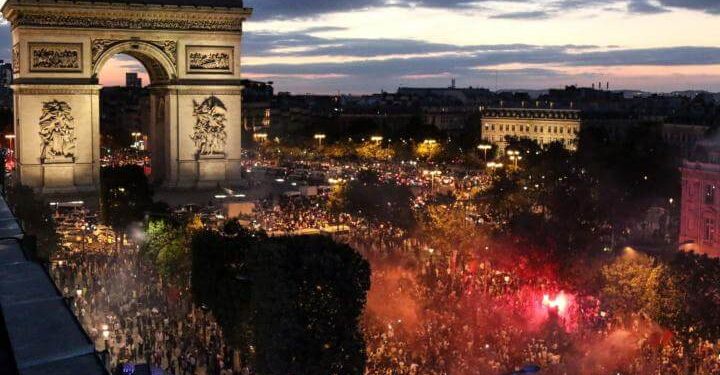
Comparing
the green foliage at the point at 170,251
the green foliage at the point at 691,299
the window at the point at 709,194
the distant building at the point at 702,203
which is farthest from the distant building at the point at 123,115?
the green foliage at the point at 691,299

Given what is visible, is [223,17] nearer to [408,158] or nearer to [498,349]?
[498,349]

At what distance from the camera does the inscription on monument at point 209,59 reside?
105 ft

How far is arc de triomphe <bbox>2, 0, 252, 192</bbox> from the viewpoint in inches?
1186

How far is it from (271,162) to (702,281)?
5210cm

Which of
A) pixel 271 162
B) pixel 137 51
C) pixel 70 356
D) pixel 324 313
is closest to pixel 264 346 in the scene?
pixel 324 313

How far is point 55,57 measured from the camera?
30250 millimetres

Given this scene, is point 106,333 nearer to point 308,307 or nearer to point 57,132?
point 308,307

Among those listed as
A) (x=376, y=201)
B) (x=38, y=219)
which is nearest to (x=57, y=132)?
(x=38, y=219)

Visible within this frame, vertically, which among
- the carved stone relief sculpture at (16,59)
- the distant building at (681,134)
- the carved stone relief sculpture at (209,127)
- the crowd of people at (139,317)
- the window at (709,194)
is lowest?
the crowd of people at (139,317)

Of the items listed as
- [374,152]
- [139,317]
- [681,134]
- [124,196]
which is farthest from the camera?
[374,152]

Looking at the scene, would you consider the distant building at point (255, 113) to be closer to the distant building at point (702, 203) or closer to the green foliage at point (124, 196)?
the green foliage at point (124, 196)

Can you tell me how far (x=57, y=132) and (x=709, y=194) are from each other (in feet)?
67.8

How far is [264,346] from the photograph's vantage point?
13.9 metres

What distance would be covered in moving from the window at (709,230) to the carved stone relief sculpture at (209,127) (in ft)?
52.5
